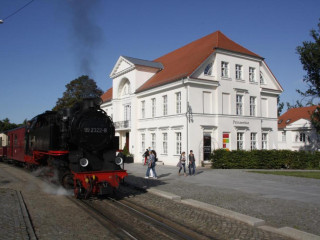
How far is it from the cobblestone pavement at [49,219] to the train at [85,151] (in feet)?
2.75

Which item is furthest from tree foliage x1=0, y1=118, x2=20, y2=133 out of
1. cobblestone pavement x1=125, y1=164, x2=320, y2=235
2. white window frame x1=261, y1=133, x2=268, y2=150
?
cobblestone pavement x1=125, y1=164, x2=320, y2=235

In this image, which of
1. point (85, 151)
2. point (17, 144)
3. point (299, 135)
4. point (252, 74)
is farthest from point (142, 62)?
point (299, 135)

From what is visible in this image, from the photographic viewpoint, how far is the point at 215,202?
9727 millimetres

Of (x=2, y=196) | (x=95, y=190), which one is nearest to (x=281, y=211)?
(x=95, y=190)

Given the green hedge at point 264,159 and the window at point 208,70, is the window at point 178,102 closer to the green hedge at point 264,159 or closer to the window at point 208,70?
Answer: the window at point 208,70

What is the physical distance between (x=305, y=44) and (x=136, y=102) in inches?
681

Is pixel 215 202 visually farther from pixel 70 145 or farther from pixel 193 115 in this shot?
pixel 193 115

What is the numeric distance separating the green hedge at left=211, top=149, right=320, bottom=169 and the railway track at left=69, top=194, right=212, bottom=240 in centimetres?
1352

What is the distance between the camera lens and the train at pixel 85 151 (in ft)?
32.6

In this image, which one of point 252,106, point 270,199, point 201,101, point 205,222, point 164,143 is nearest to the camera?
point 205,222

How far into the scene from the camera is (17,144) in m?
20.1

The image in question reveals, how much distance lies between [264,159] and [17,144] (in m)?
Answer: 18.1

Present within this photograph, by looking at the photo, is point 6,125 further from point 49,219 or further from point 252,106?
point 49,219

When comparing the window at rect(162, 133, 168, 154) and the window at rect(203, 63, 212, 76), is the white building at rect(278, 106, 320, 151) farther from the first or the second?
the window at rect(162, 133, 168, 154)
